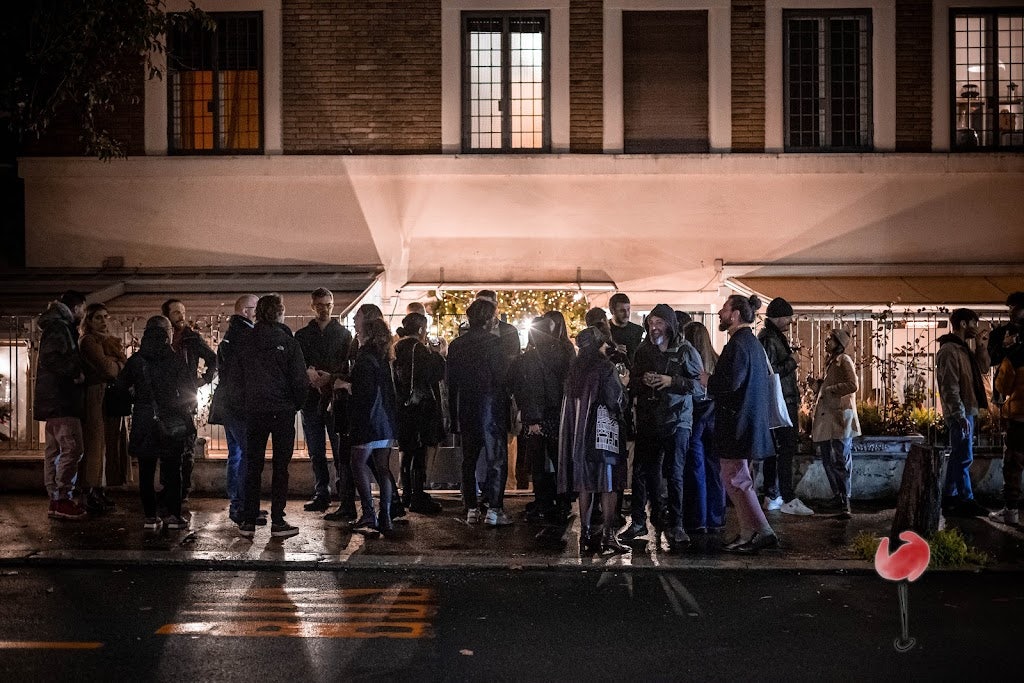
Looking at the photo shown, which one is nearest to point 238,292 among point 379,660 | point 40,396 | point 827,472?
point 40,396

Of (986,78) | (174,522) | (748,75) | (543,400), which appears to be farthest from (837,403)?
(986,78)

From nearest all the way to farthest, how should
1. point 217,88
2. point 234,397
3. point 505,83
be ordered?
point 234,397 < point 505,83 < point 217,88

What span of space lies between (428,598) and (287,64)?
1028cm

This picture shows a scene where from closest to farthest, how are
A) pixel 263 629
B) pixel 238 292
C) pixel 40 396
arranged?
pixel 263 629, pixel 40 396, pixel 238 292

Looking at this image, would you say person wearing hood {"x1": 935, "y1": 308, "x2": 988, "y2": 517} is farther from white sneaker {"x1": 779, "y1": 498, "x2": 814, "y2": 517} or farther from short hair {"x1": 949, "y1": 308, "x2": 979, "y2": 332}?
white sneaker {"x1": 779, "y1": 498, "x2": 814, "y2": 517}

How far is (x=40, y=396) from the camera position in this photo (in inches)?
415

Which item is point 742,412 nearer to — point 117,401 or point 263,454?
point 263,454

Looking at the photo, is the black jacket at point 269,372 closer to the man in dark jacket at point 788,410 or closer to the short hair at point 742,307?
the short hair at point 742,307

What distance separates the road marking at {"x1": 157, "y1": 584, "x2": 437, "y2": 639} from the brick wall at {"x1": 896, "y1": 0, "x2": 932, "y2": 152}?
1103 cm

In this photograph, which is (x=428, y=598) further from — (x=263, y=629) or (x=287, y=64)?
(x=287, y=64)

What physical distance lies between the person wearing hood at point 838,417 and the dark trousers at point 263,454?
5077 mm

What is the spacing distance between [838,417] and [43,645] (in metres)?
7.40

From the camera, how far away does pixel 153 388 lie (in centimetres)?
973

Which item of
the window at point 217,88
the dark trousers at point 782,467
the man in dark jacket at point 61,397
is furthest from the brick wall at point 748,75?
the man in dark jacket at point 61,397
